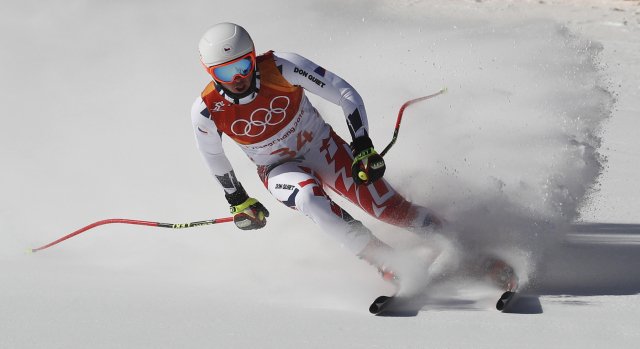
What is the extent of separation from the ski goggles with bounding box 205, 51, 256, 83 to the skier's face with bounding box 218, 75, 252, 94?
1.0 inches

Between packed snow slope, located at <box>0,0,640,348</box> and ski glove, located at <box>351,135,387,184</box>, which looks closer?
packed snow slope, located at <box>0,0,640,348</box>

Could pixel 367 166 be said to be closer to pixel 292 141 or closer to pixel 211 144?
pixel 292 141

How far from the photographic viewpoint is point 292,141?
597 cm

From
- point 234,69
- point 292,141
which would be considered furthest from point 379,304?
point 234,69

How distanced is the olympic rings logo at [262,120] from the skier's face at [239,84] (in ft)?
0.66

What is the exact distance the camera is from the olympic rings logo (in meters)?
5.72

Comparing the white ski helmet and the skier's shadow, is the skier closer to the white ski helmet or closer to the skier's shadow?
the white ski helmet

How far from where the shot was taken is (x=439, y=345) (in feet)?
15.1

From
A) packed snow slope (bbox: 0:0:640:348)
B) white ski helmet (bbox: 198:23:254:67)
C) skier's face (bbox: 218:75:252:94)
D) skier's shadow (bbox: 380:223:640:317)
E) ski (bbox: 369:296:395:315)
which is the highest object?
white ski helmet (bbox: 198:23:254:67)

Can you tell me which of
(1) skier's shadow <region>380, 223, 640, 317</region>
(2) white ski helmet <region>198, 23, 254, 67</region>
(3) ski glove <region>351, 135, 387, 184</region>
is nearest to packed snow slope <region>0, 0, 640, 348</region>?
(1) skier's shadow <region>380, 223, 640, 317</region>

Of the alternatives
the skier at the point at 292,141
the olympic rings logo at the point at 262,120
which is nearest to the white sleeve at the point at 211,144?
the skier at the point at 292,141

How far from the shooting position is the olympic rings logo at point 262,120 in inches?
225

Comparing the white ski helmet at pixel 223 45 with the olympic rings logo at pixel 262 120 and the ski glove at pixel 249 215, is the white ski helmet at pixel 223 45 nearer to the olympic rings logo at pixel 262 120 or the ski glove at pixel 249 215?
the olympic rings logo at pixel 262 120

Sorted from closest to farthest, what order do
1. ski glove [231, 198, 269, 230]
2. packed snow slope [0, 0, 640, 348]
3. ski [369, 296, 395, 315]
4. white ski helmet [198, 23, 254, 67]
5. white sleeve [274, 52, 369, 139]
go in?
packed snow slope [0, 0, 640, 348]
ski [369, 296, 395, 315]
white ski helmet [198, 23, 254, 67]
white sleeve [274, 52, 369, 139]
ski glove [231, 198, 269, 230]
